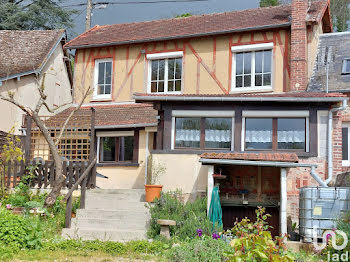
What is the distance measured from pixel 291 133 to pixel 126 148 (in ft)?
20.2

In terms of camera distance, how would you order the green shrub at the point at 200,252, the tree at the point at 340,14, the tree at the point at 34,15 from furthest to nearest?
the tree at the point at 340,14 → the tree at the point at 34,15 → the green shrub at the point at 200,252

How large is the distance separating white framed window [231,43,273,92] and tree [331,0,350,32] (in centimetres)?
2098

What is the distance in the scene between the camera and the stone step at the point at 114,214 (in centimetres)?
1109

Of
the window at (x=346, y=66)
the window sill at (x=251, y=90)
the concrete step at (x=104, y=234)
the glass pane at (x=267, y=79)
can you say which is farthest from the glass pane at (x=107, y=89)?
the window at (x=346, y=66)

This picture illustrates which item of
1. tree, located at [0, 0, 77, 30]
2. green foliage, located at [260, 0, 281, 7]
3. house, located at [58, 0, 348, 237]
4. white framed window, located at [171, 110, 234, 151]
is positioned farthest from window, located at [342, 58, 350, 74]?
green foliage, located at [260, 0, 281, 7]

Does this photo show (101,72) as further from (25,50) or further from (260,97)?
(260,97)

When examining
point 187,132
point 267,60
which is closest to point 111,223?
point 187,132

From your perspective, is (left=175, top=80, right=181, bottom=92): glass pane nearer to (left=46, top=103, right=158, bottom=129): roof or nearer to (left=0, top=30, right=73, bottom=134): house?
(left=46, top=103, right=158, bottom=129): roof

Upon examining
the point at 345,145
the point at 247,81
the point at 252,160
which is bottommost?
the point at 252,160

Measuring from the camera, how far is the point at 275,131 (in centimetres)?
1265

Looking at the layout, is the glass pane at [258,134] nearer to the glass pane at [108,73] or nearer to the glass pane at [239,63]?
the glass pane at [239,63]

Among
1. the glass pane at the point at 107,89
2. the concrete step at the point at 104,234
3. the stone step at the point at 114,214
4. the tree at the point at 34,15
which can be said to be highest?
the tree at the point at 34,15

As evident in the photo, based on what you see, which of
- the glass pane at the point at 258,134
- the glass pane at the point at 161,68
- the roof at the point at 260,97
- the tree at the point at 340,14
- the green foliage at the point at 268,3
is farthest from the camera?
the tree at the point at 340,14

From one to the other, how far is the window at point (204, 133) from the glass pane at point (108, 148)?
14.2ft
